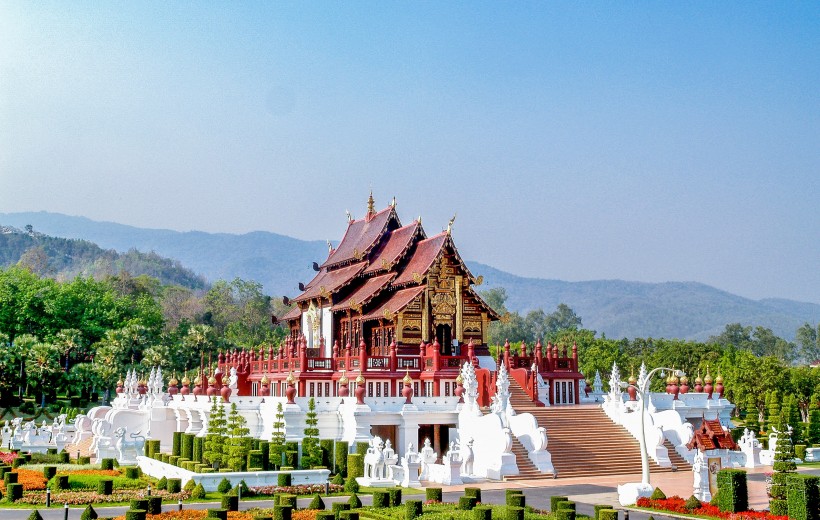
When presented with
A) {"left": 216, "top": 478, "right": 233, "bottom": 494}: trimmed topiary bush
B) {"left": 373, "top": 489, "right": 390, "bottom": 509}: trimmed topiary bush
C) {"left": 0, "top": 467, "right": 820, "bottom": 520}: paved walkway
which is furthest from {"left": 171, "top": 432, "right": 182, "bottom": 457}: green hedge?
{"left": 373, "top": 489, "right": 390, "bottom": 509}: trimmed topiary bush

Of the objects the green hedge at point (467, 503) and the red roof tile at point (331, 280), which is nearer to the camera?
the green hedge at point (467, 503)

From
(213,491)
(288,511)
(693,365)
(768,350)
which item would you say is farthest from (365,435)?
(768,350)

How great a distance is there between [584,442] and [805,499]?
1303 centimetres

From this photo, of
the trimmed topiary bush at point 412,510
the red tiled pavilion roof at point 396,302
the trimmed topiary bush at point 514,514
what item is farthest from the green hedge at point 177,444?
the trimmed topiary bush at point 514,514

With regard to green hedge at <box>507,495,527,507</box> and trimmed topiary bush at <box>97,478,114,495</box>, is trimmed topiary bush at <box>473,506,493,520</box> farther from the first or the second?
trimmed topiary bush at <box>97,478,114,495</box>

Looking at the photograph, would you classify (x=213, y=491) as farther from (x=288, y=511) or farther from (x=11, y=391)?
(x=11, y=391)

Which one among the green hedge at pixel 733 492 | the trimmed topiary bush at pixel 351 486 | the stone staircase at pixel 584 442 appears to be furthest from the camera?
the stone staircase at pixel 584 442

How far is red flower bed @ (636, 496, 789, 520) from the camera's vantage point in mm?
21531

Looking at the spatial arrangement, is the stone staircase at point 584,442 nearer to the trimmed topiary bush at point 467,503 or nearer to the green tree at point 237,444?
the trimmed topiary bush at point 467,503

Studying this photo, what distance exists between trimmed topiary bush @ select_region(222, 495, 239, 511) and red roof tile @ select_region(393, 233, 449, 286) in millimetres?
19285

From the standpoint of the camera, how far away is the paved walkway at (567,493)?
77.5 ft

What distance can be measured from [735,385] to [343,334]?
30.3 m

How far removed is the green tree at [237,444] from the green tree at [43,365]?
105 feet

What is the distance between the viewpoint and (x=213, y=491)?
27.2 m
